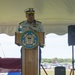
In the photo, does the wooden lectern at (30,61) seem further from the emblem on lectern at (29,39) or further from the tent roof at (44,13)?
the tent roof at (44,13)

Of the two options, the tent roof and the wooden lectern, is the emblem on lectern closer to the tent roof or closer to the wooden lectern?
the wooden lectern

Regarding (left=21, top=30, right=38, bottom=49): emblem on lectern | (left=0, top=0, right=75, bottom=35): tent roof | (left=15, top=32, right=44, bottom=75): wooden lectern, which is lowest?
(left=15, top=32, right=44, bottom=75): wooden lectern

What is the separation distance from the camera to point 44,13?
4.47 metres

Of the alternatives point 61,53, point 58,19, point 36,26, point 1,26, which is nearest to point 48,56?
point 61,53

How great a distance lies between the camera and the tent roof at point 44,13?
14.1 feet

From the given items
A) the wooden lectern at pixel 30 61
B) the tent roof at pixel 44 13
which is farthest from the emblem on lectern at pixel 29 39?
the tent roof at pixel 44 13

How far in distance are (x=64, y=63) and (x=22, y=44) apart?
2.73 meters

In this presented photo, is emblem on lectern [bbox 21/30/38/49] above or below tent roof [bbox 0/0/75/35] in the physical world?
below

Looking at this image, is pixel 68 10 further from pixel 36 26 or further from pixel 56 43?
pixel 36 26

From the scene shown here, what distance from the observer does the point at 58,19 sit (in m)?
4.54

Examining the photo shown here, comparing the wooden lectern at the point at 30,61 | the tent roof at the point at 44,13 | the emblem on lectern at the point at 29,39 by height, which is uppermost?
the tent roof at the point at 44,13

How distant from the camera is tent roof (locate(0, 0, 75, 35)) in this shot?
4.29m

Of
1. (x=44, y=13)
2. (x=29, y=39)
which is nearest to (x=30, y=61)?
(x=29, y=39)

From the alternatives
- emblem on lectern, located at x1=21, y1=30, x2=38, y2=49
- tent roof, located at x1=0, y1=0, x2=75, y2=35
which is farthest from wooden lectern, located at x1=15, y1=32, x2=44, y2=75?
tent roof, located at x1=0, y1=0, x2=75, y2=35
